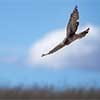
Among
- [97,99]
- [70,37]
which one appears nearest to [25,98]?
[97,99]

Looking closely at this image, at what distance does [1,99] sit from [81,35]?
202cm

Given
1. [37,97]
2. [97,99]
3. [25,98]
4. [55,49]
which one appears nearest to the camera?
[55,49]

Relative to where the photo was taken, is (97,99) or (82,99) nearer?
(97,99)

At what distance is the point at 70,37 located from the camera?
0.52 m

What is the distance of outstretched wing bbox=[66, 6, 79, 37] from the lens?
1.65ft

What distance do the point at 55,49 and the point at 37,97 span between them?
1.85 m

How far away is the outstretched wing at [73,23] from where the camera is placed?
50cm

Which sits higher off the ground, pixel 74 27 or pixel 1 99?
pixel 1 99

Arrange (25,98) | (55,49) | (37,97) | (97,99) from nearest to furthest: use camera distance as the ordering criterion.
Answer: (55,49) < (97,99) < (37,97) < (25,98)

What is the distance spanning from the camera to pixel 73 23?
0.51m

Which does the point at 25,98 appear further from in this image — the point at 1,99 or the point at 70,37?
the point at 70,37

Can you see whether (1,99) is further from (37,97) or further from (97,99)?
(97,99)

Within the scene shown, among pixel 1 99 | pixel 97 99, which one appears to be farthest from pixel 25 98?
pixel 97 99

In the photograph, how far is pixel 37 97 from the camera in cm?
230
